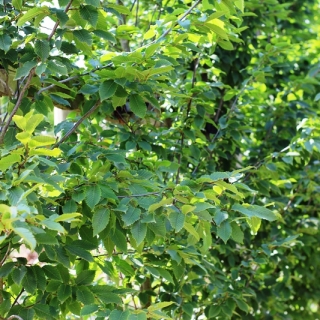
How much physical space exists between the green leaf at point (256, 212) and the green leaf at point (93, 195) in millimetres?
356

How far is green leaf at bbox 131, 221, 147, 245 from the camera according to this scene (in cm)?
147

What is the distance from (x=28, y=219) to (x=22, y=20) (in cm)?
61

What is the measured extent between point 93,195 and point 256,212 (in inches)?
16.8

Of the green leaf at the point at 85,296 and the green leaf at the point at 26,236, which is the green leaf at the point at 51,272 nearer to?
the green leaf at the point at 85,296

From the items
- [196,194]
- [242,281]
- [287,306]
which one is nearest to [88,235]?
[196,194]

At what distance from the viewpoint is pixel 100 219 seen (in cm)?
148

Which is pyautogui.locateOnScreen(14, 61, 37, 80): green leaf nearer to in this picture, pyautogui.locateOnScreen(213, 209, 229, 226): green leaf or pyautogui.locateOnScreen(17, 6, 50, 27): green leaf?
pyautogui.locateOnScreen(17, 6, 50, 27): green leaf

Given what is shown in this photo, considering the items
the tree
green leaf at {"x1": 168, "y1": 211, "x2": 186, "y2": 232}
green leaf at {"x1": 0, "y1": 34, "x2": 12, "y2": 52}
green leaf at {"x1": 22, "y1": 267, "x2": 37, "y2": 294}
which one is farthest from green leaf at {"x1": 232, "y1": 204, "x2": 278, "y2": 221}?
green leaf at {"x1": 0, "y1": 34, "x2": 12, "y2": 52}

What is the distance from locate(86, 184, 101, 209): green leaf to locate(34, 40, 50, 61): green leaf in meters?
0.39

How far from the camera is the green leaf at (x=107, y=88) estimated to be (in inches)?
66.6

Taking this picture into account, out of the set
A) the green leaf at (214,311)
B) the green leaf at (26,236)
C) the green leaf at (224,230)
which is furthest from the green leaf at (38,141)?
the green leaf at (214,311)

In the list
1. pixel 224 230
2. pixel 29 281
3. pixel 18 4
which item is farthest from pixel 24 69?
pixel 224 230

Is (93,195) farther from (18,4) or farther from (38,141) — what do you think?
(18,4)

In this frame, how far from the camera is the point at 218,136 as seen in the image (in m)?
2.71
